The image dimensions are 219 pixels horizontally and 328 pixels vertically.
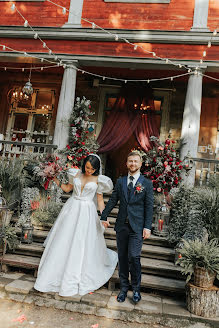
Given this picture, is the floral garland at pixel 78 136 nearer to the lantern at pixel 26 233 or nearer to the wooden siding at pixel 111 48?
the wooden siding at pixel 111 48

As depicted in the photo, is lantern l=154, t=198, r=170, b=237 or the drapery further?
the drapery

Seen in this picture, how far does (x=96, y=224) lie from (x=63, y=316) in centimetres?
119

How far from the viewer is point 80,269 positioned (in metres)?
3.51

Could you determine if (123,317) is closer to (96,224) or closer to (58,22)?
(96,224)

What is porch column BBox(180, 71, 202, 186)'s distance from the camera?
6266 mm

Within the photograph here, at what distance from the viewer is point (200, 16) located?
6.70m

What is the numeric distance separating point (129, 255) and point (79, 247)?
66 cm

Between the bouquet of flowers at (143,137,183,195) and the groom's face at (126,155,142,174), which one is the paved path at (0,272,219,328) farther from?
the bouquet of flowers at (143,137,183,195)

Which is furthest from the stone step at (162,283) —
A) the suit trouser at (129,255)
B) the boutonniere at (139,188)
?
the boutonniere at (139,188)

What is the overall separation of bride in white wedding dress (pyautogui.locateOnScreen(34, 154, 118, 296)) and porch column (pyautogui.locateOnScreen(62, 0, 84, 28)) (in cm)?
483

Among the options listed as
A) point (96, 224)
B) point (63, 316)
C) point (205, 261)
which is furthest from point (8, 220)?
point (205, 261)

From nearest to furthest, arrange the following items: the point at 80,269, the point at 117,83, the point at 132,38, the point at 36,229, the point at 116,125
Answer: the point at 80,269 < the point at 36,229 < the point at 132,38 < the point at 116,125 < the point at 117,83

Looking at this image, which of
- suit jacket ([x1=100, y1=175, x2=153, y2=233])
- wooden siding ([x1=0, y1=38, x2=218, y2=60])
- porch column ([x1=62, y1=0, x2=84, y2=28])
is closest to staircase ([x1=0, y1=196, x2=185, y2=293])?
suit jacket ([x1=100, y1=175, x2=153, y2=233])

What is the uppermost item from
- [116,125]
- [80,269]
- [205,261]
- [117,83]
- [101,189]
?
[117,83]
